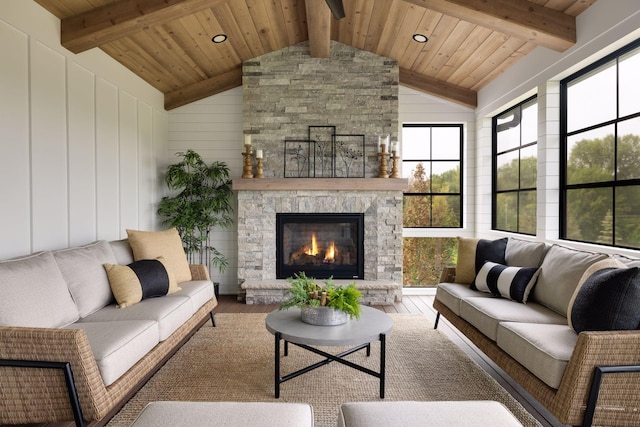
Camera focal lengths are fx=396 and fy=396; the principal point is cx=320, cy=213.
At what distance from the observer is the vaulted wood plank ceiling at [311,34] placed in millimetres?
3244

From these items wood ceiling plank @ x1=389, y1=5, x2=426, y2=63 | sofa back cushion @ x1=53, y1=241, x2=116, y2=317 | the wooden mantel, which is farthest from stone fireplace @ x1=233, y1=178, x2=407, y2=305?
sofa back cushion @ x1=53, y1=241, x2=116, y2=317

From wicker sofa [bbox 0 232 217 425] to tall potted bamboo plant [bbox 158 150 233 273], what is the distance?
1.92 metres

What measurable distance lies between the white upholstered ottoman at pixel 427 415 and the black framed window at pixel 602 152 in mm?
2210

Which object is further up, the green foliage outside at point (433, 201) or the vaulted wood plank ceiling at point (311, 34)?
the vaulted wood plank ceiling at point (311, 34)

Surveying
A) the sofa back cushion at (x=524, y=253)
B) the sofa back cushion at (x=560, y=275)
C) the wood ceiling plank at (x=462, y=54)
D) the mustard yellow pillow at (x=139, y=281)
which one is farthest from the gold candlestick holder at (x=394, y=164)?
the mustard yellow pillow at (x=139, y=281)

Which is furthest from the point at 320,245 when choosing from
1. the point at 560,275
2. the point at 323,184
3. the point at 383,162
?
the point at 560,275

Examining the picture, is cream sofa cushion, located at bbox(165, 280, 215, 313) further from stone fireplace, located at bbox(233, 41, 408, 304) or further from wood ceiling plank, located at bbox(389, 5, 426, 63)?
wood ceiling plank, located at bbox(389, 5, 426, 63)

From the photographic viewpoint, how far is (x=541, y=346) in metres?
2.08

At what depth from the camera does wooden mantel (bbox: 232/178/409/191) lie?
4840 millimetres

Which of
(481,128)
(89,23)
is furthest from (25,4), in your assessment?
(481,128)

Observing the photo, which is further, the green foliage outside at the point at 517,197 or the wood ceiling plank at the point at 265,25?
the green foliage outside at the point at 517,197

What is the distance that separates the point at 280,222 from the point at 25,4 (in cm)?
320

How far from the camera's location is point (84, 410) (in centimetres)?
190

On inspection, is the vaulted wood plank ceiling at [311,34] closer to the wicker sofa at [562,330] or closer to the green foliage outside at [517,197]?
the green foliage outside at [517,197]
